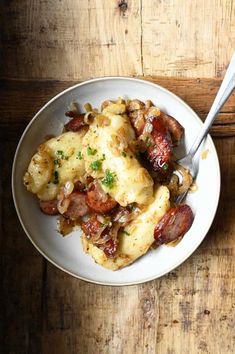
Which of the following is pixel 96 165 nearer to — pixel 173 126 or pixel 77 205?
pixel 77 205

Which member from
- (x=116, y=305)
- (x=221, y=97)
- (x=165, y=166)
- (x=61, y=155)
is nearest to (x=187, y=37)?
(x=221, y=97)

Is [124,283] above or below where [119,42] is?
below

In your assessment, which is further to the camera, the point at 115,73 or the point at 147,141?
the point at 115,73

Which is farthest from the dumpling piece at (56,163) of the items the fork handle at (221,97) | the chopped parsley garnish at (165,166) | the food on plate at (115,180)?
the fork handle at (221,97)

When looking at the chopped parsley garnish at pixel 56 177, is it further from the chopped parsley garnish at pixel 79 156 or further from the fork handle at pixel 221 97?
the fork handle at pixel 221 97

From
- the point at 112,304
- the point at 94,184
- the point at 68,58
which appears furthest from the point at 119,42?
the point at 112,304

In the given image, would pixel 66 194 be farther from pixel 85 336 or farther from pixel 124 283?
pixel 85 336
